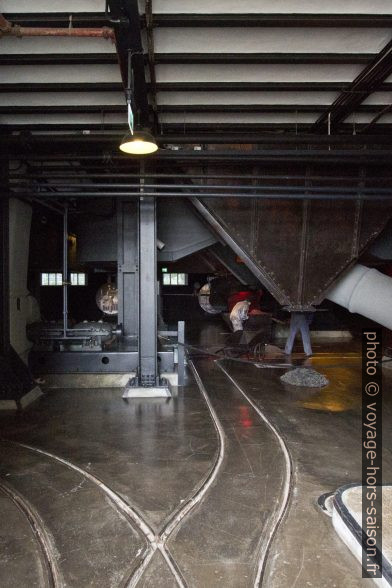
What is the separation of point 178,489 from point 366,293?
406cm

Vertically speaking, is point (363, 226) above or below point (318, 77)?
below

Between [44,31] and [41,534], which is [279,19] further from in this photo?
[41,534]

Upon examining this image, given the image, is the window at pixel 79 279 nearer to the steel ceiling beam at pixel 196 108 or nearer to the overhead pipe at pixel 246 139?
the overhead pipe at pixel 246 139

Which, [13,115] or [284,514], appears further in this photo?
[13,115]

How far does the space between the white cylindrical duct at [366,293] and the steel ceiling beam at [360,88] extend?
2.27 m

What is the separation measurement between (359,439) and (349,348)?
7.06 meters

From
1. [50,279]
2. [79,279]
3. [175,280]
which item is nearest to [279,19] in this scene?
[50,279]

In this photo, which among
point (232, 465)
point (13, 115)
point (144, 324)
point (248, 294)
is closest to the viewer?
point (232, 465)

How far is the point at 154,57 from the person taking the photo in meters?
4.00

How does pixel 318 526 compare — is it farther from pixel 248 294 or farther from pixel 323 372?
pixel 248 294

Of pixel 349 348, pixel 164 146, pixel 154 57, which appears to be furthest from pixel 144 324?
pixel 349 348

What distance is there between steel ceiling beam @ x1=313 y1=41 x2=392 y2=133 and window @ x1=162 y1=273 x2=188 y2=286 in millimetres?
13978

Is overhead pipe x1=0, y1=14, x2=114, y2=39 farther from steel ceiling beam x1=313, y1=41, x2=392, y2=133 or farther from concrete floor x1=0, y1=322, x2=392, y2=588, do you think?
concrete floor x1=0, y1=322, x2=392, y2=588

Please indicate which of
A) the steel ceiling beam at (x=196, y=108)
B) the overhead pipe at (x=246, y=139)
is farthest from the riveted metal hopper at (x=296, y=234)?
the steel ceiling beam at (x=196, y=108)
